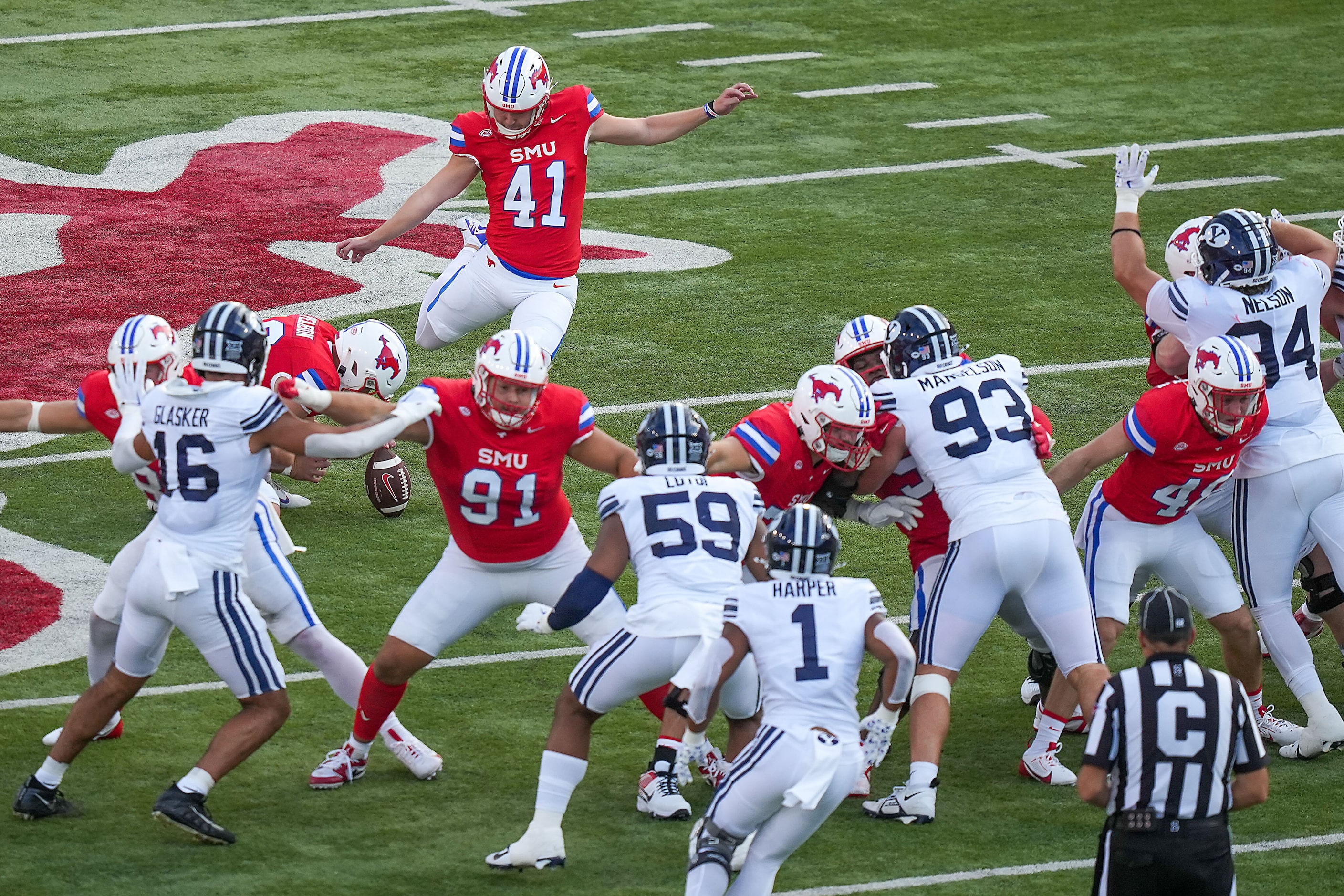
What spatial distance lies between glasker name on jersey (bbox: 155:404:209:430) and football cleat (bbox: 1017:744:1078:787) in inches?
124

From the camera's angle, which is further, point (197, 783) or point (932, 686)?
point (932, 686)

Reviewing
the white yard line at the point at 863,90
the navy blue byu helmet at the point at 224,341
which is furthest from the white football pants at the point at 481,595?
the white yard line at the point at 863,90

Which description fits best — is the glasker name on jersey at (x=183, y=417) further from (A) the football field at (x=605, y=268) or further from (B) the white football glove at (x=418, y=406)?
(A) the football field at (x=605, y=268)

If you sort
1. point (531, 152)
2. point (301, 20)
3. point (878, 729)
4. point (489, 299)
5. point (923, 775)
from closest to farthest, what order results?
point (878, 729), point (923, 775), point (531, 152), point (489, 299), point (301, 20)

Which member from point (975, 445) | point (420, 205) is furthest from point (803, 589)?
point (420, 205)

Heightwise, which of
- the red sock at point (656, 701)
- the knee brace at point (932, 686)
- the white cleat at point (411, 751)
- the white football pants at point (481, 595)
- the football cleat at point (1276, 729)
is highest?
the white football pants at point (481, 595)

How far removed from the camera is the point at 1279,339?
295 inches

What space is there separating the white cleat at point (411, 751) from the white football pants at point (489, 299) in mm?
2943

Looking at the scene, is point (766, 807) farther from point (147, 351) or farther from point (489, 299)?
point (489, 299)

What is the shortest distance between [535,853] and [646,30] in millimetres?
12637

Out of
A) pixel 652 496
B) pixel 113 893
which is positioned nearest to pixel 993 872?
pixel 652 496

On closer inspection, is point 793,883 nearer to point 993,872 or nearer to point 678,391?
point 993,872

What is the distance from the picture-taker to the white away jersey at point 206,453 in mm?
6320

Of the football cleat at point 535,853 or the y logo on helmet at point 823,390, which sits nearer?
the football cleat at point 535,853
